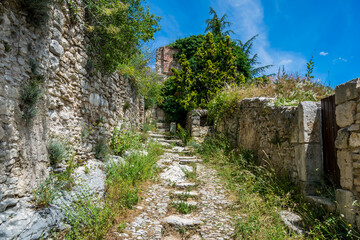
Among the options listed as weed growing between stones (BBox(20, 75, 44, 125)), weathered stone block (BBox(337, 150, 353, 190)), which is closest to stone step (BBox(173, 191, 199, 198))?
weathered stone block (BBox(337, 150, 353, 190))

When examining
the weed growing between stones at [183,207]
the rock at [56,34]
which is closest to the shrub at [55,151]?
the rock at [56,34]

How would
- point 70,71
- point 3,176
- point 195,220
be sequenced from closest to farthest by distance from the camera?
1. point 3,176
2. point 195,220
3. point 70,71

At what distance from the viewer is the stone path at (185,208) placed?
3.10 m

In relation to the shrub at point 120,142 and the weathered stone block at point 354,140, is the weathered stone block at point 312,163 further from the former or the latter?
the shrub at point 120,142

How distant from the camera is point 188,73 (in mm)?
10703

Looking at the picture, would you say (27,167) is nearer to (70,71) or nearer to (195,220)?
(70,71)

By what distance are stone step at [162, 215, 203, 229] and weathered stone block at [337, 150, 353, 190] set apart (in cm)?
213

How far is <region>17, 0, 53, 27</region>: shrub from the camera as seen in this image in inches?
104

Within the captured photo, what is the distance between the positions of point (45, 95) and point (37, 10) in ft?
3.65

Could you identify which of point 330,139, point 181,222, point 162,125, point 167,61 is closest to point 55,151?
point 181,222

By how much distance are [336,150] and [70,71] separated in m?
4.56

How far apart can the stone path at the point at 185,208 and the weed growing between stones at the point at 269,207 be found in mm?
251

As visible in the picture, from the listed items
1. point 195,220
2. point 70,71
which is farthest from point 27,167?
point 195,220

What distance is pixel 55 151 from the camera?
3.12 meters
